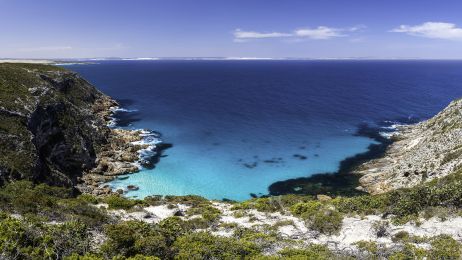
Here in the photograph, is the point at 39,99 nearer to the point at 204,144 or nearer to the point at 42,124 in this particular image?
the point at 42,124

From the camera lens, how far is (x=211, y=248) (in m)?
19.4

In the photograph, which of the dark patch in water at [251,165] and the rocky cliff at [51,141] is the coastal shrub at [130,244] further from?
the dark patch in water at [251,165]

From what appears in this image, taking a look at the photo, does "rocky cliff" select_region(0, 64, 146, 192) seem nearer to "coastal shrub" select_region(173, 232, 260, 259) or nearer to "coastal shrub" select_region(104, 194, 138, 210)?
"coastal shrub" select_region(104, 194, 138, 210)

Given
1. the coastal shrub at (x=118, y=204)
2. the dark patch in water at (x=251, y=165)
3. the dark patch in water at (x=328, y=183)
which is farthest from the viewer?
the dark patch in water at (x=251, y=165)

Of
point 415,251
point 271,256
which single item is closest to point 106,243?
point 271,256

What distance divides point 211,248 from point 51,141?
152ft

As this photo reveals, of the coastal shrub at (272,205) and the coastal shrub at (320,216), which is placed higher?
the coastal shrub at (320,216)

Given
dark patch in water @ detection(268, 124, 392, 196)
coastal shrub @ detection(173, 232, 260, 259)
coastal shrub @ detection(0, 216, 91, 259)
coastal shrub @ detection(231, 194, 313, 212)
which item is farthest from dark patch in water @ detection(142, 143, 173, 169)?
coastal shrub @ detection(0, 216, 91, 259)

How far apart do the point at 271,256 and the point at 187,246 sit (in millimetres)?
5042

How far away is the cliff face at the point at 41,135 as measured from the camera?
41.2 m

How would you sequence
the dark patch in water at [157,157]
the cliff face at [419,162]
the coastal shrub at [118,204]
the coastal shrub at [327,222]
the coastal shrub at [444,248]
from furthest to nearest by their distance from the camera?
the dark patch in water at [157,157] < the cliff face at [419,162] < the coastal shrub at [118,204] < the coastal shrub at [327,222] < the coastal shrub at [444,248]

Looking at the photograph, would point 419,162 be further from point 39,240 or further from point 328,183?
point 39,240

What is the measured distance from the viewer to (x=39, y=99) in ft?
191

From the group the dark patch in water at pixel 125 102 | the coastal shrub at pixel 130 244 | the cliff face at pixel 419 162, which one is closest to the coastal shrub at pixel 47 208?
the coastal shrub at pixel 130 244
